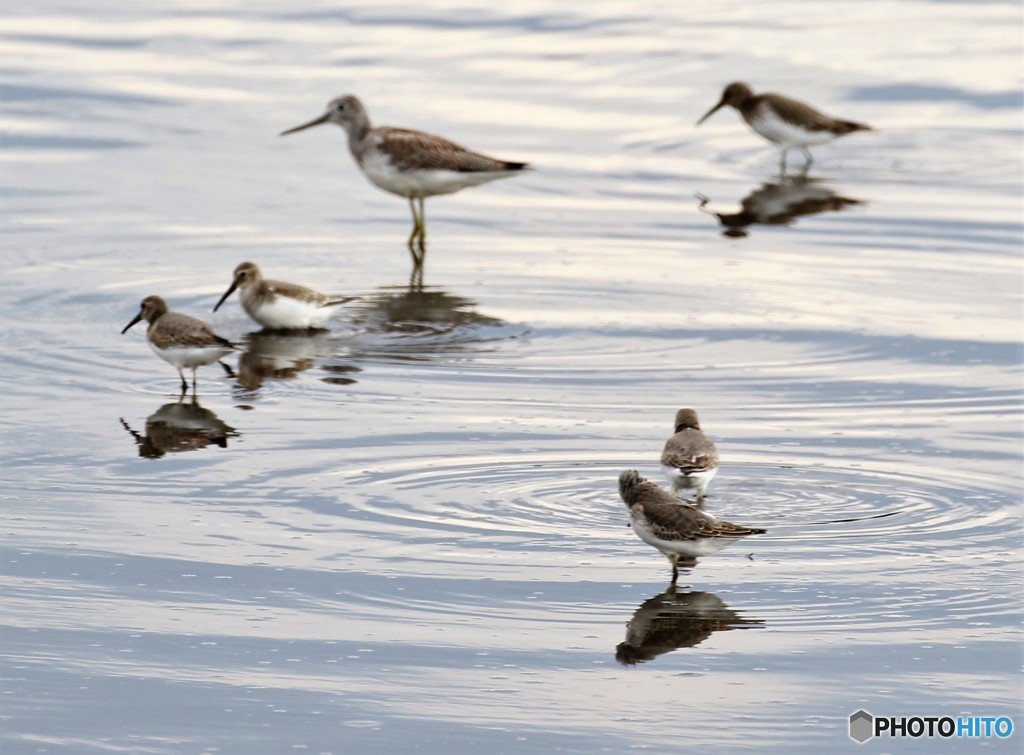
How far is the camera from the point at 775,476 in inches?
457

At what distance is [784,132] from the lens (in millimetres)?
22422

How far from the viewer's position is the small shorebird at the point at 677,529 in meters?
9.84

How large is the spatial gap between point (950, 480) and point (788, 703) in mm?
3398

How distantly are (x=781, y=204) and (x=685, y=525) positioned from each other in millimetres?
11031

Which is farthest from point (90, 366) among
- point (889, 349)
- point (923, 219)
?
point (923, 219)

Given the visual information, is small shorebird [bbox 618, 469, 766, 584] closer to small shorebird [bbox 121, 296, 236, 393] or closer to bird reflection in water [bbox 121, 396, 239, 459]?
bird reflection in water [bbox 121, 396, 239, 459]

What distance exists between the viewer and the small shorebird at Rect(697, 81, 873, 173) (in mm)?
22359

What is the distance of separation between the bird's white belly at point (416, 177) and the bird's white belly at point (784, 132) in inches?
178

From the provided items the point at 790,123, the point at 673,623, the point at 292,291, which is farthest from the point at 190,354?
the point at 790,123

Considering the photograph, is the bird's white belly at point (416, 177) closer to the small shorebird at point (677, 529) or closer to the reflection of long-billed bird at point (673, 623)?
the small shorebird at point (677, 529)

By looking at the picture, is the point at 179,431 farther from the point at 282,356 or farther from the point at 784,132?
the point at 784,132

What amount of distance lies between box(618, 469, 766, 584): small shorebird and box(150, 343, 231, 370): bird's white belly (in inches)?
177

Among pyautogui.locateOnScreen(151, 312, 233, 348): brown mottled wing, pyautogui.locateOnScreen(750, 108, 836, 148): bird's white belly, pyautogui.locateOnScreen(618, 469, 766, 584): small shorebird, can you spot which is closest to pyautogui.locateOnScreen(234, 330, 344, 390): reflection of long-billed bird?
pyautogui.locateOnScreen(151, 312, 233, 348): brown mottled wing

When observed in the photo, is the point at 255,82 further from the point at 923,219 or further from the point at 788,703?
the point at 788,703
